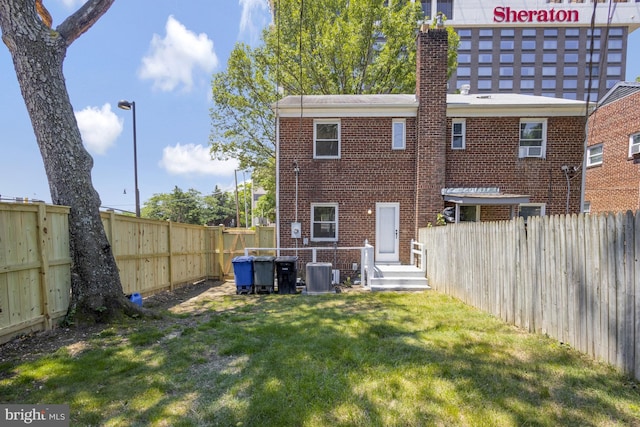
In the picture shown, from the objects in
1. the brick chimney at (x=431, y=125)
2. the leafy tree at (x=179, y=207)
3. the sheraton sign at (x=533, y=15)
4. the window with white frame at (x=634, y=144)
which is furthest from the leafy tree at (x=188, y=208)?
the sheraton sign at (x=533, y=15)

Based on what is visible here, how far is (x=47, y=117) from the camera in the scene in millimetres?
4816

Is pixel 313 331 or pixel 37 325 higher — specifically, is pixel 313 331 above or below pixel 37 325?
below

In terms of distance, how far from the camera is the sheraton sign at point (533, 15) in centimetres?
5181

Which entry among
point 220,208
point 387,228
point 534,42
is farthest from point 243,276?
point 534,42

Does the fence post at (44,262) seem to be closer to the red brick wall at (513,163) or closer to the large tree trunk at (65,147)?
the large tree trunk at (65,147)

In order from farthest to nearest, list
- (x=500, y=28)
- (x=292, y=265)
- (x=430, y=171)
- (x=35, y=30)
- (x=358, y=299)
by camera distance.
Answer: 1. (x=500, y=28)
2. (x=430, y=171)
3. (x=292, y=265)
4. (x=358, y=299)
5. (x=35, y=30)

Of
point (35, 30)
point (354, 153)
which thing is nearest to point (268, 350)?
point (35, 30)

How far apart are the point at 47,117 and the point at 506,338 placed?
7.89 metres

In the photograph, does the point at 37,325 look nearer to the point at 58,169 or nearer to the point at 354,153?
the point at 58,169

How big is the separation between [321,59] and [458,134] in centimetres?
1042

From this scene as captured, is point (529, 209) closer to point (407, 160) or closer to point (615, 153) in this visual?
point (407, 160)

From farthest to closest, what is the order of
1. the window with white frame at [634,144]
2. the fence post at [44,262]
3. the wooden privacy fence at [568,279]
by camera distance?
Result: the window with white frame at [634,144]
the fence post at [44,262]
the wooden privacy fence at [568,279]

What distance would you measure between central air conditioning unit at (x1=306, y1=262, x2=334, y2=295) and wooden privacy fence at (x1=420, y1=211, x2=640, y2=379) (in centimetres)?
361

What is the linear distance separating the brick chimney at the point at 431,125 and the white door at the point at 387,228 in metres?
0.80
